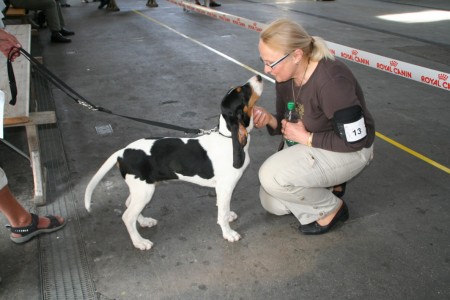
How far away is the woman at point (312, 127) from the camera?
91.4 inches

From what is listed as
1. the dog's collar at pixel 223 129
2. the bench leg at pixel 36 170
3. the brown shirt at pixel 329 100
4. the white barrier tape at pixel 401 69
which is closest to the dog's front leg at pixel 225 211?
the dog's collar at pixel 223 129

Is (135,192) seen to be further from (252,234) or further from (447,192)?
(447,192)

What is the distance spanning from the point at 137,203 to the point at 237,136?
84cm

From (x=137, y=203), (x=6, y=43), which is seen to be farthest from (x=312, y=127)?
(x=6, y=43)

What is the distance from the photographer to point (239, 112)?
238 centimetres

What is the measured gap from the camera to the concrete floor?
2.45 m

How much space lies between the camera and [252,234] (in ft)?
9.57

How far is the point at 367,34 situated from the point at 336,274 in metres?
7.82

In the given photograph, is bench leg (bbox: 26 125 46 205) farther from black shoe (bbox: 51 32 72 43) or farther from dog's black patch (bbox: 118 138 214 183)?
black shoe (bbox: 51 32 72 43)

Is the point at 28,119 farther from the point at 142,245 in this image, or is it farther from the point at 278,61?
the point at 278,61

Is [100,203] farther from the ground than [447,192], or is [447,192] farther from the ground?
[447,192]

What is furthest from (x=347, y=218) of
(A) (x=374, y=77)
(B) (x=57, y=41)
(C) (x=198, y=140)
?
(B) (x=57, y=41)

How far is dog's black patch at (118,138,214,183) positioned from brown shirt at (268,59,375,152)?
736mm

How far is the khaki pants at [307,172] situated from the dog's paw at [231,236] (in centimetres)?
42
